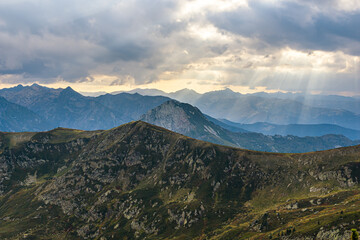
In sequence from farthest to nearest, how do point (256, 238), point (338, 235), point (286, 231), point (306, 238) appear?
point (256, 238) < point (286, 231) < point (306, 238) < point (338, 235)

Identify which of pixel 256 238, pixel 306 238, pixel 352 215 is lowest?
pixel 256 238

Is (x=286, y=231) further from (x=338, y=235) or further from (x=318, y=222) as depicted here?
(x=338, y=235)

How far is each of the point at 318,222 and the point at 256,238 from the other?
153 ft

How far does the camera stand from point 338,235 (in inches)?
6176

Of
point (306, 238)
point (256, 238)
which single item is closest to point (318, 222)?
point (306, 238)

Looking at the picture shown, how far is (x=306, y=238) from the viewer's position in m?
169

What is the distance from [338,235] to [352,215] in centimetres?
1989

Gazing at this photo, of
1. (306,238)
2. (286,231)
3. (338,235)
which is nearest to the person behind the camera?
(338,235)

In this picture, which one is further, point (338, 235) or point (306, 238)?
point (306, 238)

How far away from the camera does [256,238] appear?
19850 cm

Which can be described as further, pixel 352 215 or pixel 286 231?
pixel 286 231

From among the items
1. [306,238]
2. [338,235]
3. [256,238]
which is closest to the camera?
[338,235]

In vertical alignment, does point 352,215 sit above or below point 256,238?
above

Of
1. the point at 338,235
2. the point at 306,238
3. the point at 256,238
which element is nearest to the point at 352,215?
the point at 338,235
